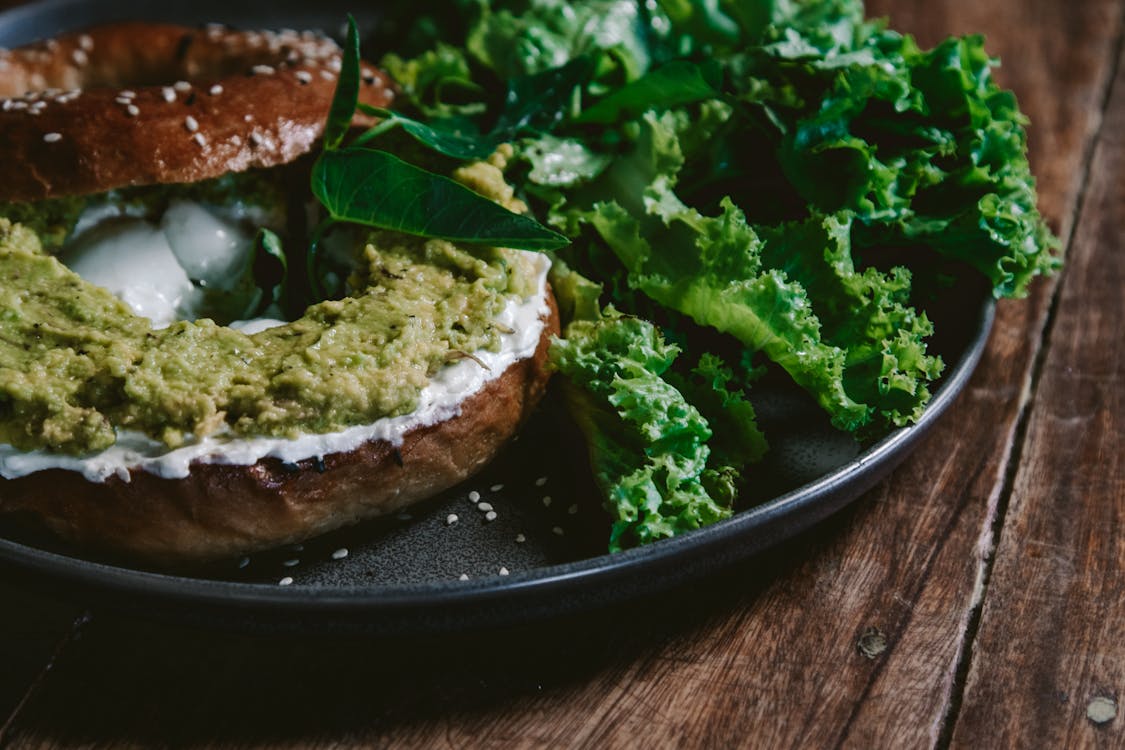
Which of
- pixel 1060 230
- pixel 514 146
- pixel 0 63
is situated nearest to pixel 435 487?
pixel 514 146

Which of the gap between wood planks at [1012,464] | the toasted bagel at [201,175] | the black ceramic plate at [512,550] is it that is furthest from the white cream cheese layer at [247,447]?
the gap between wood planks at [1012,464]

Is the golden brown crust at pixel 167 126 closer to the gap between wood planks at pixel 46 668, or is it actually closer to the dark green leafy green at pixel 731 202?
the dark green leafy green at pixel 731 202

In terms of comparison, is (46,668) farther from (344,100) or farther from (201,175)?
(344,100)

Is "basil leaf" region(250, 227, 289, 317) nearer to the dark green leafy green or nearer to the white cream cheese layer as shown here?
the dark green leafy green

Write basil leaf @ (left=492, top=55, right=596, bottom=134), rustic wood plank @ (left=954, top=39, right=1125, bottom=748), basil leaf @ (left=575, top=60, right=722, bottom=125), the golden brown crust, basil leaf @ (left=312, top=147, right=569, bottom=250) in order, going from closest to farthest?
rustic wood plank @ (left=954, top=39, right=1125, bottom=748) < basil leaf @ (left=312, top=147, right=569, bottom=250) < the golden brown crust < basil leaf @ (left=575, top=60, right=722, bottom=125) < basil leaf @ (left=492, top=55, right=596, bottom=134)

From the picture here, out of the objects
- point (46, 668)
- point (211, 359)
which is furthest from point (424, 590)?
point (46, 668)

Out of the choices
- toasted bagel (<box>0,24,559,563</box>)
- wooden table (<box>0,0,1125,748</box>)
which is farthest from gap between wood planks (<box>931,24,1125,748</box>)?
toasted bagel (<box>0,24,559,563</box>)
